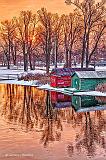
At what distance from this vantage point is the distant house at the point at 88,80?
50594mm

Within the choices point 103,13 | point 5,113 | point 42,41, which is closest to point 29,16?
point 42,41

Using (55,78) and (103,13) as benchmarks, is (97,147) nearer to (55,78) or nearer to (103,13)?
(55,78)

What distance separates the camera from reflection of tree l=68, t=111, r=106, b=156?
66.9 ft

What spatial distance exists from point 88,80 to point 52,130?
2643cm

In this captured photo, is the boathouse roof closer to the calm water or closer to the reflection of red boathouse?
the reflection of red boathouse

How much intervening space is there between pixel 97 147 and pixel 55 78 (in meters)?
36.3

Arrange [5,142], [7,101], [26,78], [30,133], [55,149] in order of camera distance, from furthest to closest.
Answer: [26,78], [7,101], [30,133], [5,142], [55,149]

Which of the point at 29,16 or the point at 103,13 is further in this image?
the point at 29,16

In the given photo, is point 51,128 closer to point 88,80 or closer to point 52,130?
point 52,130

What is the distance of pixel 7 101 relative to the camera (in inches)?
1572

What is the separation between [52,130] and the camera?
2488 centimetres

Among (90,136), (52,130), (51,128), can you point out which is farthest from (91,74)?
(90,136)

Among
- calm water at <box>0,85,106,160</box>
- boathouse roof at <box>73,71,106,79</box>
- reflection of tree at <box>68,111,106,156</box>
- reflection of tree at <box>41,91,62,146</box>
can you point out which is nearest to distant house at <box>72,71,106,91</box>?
boathouse roof at <box>73,71,106,79</box>

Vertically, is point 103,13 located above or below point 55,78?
above
